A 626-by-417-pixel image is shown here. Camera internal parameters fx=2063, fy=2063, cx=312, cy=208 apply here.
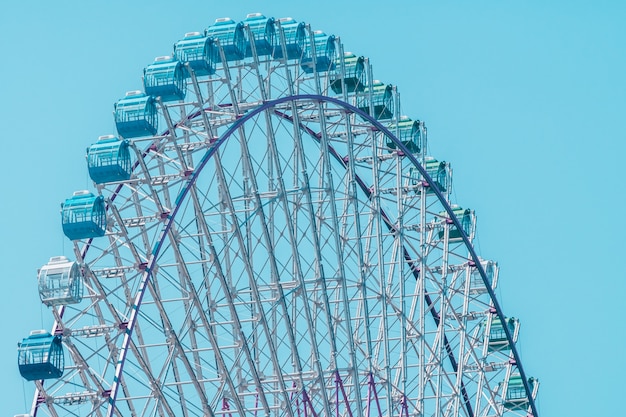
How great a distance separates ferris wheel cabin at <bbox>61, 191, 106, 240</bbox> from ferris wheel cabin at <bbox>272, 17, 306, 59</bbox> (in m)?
10.4

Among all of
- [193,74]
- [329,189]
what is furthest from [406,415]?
[193,74]

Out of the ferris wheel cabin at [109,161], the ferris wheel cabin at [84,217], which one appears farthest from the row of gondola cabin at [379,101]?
the ferris wheel cabin at [84,217]

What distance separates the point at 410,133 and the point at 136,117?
16.4 m

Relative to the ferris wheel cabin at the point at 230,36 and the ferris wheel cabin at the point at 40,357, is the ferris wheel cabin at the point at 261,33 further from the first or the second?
the ferris wheel cabin at the point at 40,357

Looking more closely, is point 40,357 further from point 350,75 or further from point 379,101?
point 379,101

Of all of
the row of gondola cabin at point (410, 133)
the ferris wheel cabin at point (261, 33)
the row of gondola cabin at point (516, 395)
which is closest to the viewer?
the ferris wheel cabin at point (261, 33)

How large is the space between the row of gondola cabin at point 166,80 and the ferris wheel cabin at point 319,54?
6.71m

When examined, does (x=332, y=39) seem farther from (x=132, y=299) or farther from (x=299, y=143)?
(x=132, y=299)

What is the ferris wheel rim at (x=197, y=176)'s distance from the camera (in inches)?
1695

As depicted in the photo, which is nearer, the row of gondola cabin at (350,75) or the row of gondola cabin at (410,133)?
the row of gondola cabin at (350,75)

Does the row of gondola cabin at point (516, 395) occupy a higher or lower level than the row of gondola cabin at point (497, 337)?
lower

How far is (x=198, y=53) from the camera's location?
167ft

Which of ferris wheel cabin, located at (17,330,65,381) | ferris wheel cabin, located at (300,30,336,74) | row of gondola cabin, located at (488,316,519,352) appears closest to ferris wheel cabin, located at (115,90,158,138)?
ferris wheel cabin, located at (17,330,65,381)

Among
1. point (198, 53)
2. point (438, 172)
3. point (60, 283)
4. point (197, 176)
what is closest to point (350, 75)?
point (438, 172)
